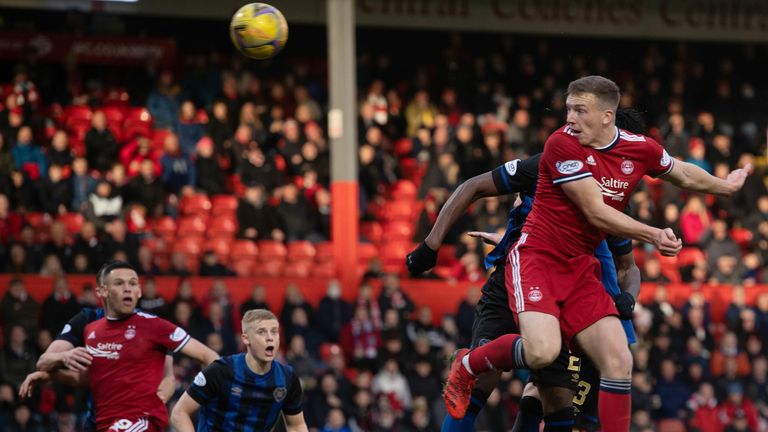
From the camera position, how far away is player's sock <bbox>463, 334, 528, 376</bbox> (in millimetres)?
7129

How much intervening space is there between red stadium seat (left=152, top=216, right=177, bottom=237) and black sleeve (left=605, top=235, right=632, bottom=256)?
385 inches

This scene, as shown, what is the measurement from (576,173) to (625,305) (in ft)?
3.19

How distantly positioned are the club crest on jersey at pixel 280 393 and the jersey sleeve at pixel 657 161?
2.55m

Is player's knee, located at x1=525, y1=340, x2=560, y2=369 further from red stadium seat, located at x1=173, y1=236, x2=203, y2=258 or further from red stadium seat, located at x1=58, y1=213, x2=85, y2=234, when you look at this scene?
red stadium seat, located at x1=58, y1=213, x2=85, y2=234

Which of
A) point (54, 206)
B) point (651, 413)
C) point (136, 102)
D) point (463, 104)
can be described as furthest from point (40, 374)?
point (463, 104)

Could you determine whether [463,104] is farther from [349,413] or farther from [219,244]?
[349,413]

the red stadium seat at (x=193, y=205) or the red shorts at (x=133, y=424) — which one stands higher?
the red stadium seat at (x=193, y=205)

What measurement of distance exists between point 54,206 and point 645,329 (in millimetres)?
7419

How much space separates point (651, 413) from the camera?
1641 centimetres

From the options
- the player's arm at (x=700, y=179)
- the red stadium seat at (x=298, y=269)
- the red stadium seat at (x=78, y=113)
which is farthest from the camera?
the red stadium seat at (x=78, y=113)

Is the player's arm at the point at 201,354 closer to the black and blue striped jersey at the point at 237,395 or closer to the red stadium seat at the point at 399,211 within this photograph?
the black and blue striped jersey at the point at 237,395

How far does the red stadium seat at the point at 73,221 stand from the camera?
658 inches

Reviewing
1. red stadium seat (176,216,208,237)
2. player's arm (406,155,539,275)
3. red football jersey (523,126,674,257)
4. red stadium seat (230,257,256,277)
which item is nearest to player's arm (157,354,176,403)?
player's arm (406,155,539,275)

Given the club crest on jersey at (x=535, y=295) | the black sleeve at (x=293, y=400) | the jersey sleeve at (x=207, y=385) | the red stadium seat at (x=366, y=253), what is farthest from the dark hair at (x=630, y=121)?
the red stadium seat at (x=366, y=253)
